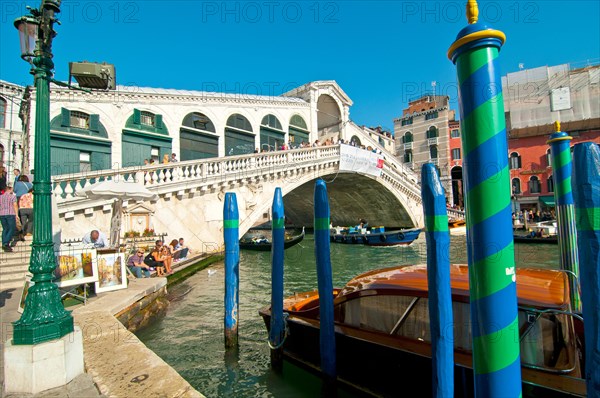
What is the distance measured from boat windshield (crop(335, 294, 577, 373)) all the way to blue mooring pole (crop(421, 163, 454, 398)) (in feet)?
1.18

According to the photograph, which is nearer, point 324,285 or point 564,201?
point 324,285

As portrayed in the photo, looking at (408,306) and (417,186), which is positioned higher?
(417,186)

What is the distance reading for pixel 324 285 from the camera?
11.5ft

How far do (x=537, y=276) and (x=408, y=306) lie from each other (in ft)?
3.94

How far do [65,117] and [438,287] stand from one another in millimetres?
13297

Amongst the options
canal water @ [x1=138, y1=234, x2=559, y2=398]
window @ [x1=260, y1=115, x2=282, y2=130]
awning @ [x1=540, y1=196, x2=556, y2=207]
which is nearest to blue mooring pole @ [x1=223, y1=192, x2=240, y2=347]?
canal water @ [x1=138, y1=234, x2=559, y2=398]

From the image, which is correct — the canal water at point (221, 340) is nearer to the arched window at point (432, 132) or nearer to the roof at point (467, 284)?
the roof at point (467, 284)

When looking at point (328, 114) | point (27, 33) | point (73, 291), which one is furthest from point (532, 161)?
point (27, 33)

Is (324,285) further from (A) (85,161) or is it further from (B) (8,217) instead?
(A) (85,161)

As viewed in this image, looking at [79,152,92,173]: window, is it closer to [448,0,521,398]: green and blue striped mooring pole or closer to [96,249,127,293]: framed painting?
[96,249,127,293]: framed painting

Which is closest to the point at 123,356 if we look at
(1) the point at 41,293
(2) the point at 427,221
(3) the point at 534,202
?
(1) the point at 41,293

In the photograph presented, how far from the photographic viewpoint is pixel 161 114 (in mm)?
14117

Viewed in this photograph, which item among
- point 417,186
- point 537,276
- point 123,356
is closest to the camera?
point 123,356

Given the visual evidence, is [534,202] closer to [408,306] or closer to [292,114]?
[292,114]
